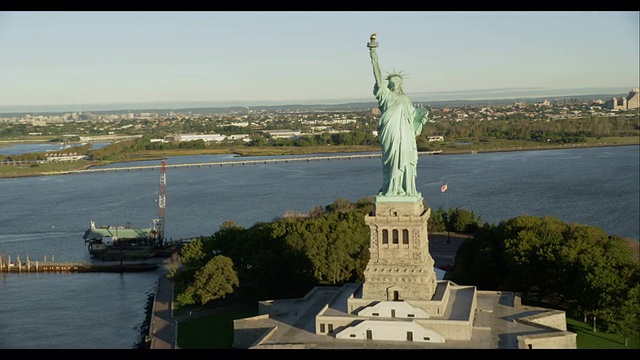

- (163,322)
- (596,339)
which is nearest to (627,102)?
(596,339)

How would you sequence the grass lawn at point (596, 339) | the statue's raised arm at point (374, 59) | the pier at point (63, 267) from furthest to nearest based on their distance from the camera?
the pier at point (63, 267)
the grass lawn at point (596, 339)
the statue's raised arm at point (374, 59)

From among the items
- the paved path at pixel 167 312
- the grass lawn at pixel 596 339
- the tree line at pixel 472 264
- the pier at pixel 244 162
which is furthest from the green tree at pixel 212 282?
the pier at pixel 244 162

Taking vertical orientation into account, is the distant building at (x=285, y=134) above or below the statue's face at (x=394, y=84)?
below

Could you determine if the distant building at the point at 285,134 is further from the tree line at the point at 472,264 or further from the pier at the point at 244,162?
the tree line at the point at 472,264

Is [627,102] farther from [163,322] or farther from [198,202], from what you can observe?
[163,322]

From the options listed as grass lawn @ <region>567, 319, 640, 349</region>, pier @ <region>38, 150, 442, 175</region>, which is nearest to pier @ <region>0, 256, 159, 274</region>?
grass lawn @ <region>567, 319, 640, 349</region>

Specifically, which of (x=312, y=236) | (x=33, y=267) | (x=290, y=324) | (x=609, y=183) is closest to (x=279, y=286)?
(x=312, y=236)
